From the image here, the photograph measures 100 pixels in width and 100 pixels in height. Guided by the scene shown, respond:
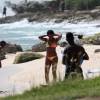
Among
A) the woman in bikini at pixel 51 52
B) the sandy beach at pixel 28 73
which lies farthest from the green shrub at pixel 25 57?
the woman in bikini at pixel 51 52

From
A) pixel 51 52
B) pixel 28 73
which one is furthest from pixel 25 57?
pixel 51 52

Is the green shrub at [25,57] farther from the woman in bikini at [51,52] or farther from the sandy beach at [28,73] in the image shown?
the woman in bikini at [51,52]

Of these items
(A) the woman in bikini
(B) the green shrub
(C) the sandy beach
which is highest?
(A) the woman in bikini

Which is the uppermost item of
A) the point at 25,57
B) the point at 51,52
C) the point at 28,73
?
the point at 51,52

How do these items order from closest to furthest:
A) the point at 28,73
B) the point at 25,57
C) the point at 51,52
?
the point at 51,52 < the point at 28,73 < the point at 25,57

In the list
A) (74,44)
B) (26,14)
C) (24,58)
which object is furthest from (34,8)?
(74,44)

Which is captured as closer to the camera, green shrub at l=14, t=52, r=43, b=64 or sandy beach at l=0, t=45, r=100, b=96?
sandy beach at l=0, t=45, r=100, b=96

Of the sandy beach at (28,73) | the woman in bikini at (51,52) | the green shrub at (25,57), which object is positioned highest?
the woman in bikini at (51,52)

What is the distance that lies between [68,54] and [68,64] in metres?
0.22

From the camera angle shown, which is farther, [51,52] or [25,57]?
[25,57]

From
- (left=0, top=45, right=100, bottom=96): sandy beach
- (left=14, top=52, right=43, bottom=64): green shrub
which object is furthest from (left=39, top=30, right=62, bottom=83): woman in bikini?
(left=14, top=52, right=43, bottom=64): green shrub

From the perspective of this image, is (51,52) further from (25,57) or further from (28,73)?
(25,57)

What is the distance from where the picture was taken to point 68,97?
8.38m

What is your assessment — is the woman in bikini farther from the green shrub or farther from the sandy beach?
the green shrub
